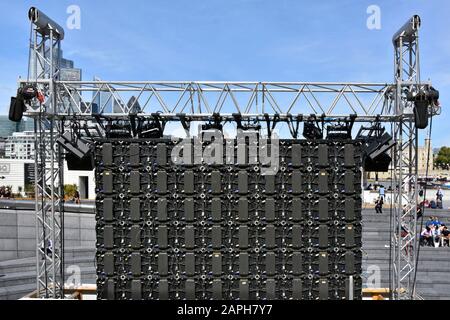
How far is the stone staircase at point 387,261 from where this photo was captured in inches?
495

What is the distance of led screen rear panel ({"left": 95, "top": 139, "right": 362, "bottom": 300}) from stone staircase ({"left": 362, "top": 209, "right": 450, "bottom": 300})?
490cm

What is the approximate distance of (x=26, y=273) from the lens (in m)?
13.5

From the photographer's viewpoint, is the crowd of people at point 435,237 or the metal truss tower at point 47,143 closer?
the metal truss tower at point 47,143

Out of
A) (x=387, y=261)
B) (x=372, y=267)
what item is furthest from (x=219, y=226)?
(x=387, y=261)

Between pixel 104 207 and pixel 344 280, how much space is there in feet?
21.8

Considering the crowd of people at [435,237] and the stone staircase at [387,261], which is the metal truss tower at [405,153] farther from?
the crowd of people at [435,237]

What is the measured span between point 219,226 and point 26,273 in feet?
30.9

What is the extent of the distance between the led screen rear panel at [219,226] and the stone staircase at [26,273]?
521 centimetres

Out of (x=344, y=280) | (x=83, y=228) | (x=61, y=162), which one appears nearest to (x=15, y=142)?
(x=83, y=228)

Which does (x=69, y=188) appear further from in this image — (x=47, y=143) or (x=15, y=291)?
(x=47, y=143)

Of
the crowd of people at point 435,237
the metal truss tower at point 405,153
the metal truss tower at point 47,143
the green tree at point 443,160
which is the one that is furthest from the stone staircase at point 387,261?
the green tree at point 443,160

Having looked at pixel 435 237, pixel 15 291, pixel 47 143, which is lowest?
pixel 15 291

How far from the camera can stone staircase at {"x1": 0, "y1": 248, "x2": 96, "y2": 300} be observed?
12073 millimetres
